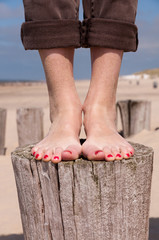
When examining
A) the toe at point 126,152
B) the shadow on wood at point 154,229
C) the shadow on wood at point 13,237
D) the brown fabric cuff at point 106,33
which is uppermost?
the brown fabric cuff at point 106,33

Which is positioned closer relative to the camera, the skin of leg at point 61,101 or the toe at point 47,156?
the toe at point 47,156

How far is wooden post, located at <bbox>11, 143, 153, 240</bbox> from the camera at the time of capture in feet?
4.22

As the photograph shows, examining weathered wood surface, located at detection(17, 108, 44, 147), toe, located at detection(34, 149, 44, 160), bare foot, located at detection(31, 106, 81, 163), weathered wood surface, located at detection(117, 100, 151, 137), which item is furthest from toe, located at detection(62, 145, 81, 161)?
weathered wood surface, located at detection(117, 100, 151, 137)

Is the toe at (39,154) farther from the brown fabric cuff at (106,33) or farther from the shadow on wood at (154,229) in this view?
the shadow on wood at (154,229)

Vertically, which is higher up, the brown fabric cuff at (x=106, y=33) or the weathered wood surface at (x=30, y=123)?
the brown fabric cuff at (x=106, y=33)

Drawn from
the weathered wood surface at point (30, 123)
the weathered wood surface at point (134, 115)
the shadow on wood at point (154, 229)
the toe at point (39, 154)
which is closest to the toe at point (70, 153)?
the toe at point (39, 154)

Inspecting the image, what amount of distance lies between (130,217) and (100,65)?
729mm

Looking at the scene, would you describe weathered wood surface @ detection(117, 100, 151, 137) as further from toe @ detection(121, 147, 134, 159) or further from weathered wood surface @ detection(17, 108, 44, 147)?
toe @ detection(121, 147, 134, 159)

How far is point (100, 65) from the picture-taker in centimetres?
155

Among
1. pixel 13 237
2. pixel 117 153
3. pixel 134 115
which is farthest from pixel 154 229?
pixel 134 115

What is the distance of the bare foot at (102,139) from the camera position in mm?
1335

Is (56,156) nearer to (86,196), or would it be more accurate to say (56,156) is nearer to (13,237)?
(86,196)

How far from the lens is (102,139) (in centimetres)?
151

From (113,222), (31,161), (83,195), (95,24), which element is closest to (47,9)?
(95,24)
